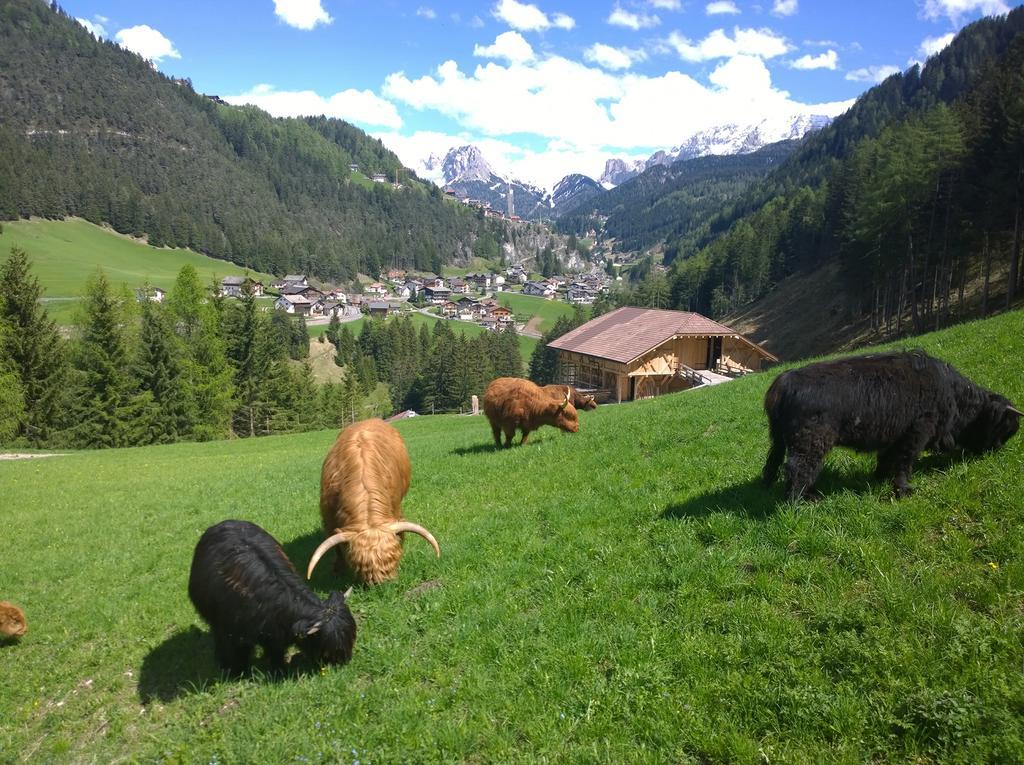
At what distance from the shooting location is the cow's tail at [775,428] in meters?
7.32

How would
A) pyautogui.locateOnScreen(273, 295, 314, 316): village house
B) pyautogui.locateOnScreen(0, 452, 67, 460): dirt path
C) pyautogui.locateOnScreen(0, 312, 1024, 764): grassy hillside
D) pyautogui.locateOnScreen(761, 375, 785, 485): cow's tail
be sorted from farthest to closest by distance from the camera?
1. pyautogui.locateOnScreen(273, 295, 314, 316): village house
2. pyautogui.locateOnScreen(0, 452, 67, 460): dirt path
3. pyautogui.locateOnScreen(761, 375, 785, 485): cow's tail
4. pyautogui.locateOnScreen(0, 312, 1024, 764): grassy hillside

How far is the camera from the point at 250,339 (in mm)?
53938

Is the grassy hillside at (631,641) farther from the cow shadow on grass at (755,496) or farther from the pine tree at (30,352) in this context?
the pine tree at (30,352)

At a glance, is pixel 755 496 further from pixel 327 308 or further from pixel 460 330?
pixel 327 308

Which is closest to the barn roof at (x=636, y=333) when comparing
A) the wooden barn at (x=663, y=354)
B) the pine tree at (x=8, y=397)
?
the wooden barn at (x=663, y=354)

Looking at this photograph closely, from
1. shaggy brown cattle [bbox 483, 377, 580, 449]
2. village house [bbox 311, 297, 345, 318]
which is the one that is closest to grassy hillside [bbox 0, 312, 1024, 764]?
shaggy brown cattle [bbox 483, 377, 580, 449]

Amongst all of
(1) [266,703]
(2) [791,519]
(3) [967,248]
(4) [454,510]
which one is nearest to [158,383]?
(4) [454,510]

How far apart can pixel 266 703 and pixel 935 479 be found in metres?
8.88

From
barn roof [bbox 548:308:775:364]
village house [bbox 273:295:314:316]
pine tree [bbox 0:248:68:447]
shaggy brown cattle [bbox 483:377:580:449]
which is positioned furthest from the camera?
village house [bbox 273:295:314:316]

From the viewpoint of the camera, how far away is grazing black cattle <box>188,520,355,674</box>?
6.47 m

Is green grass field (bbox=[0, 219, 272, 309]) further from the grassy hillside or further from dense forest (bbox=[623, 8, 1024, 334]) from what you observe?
the grassy hillside

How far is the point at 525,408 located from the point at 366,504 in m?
9.51

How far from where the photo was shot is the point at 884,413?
7008 mm

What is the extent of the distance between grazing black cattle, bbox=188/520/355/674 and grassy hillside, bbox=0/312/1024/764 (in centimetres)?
34
